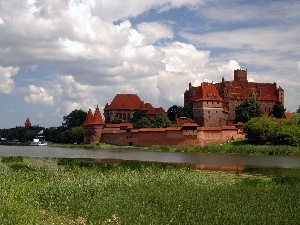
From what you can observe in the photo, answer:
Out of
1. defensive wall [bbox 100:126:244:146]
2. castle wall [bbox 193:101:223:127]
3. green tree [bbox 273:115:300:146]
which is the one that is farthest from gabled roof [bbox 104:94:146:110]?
green tree [bbox 273:115:300:146]

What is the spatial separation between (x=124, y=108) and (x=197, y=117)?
69.3ft

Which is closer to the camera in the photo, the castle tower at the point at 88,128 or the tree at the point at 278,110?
the castle tower at the point at 88,128

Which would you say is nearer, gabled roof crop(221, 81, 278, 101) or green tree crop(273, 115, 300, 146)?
green tree crop(273, 115, 300, 146)

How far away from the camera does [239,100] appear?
79.5 m

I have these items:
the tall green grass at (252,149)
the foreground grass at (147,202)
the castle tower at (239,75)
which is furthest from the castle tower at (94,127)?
the foreground grass at (147,202)

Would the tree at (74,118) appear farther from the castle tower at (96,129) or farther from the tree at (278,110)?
the tree at (278,110)

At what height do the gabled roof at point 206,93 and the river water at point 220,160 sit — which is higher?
the gabled roof at point 206,93

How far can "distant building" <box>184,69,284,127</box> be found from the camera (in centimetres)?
7112

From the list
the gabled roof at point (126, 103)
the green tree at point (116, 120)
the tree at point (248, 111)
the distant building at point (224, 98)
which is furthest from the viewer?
the gabled roof at point (126, 103)

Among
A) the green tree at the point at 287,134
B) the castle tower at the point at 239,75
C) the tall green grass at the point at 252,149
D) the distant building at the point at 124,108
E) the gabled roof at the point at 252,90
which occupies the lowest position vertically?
the tall green grass at the point at 252,149

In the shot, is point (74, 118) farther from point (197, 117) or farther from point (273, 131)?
point (273, 131)

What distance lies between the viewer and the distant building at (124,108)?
8894 centimetres

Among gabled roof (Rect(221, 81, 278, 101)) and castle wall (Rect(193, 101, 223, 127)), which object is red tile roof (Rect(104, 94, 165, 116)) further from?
castle wall (Rect(193, 101, 223, 127))

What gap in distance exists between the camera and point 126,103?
3546 inches
